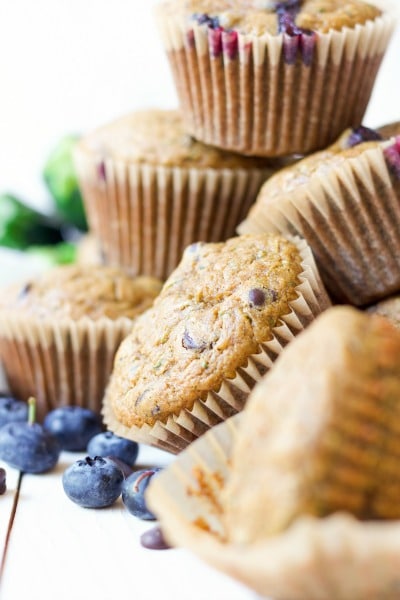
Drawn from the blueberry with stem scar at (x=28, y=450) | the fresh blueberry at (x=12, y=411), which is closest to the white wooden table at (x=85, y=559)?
the blueberry with stem scar at (x=28, y=450)

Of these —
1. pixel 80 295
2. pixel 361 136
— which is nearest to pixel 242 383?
pixel 361 136

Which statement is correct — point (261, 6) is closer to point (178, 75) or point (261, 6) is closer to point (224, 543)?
point (178, 75)

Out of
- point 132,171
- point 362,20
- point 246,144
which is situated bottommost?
point 132,171

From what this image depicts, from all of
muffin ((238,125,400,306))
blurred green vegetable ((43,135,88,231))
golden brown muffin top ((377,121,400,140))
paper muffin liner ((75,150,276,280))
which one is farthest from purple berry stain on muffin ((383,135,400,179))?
blurred green vegetable ((43,135,88,231))

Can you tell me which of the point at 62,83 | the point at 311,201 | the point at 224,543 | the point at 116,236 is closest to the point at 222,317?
the point at 311,201

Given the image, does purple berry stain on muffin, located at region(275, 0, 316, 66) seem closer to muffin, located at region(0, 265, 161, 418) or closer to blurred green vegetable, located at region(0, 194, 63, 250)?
muffin, located at region(0, 265, 161, 418)

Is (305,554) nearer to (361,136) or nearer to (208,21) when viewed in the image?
(361,136)
